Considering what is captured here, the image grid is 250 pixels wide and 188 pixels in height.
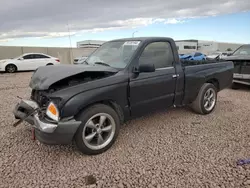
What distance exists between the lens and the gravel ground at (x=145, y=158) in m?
2.52

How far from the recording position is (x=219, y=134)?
376cm

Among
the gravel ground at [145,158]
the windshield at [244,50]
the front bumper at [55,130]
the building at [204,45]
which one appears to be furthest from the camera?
the building at [204,45]

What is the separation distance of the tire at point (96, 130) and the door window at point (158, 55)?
3.70 ft

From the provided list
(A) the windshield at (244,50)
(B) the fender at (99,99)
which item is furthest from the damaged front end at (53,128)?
(A) the windshield at (244,50)

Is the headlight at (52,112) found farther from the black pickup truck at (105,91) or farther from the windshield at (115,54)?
the windshield at (115,54)

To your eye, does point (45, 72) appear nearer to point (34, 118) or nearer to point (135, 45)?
point (34, 118)

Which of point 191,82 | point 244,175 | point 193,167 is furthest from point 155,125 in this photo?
point 244,175

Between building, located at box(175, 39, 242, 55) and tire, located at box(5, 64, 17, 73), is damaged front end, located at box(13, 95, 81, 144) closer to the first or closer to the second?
tire, located at box(5, 64, 17, 73)

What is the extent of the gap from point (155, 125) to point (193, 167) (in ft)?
4.96

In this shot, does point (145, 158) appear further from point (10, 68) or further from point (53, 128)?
point (10, 68)

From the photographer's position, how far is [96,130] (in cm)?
307

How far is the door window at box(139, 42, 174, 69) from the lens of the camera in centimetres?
367

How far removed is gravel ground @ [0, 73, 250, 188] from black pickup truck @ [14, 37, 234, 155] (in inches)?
13.8

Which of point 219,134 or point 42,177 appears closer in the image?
point 42,177
